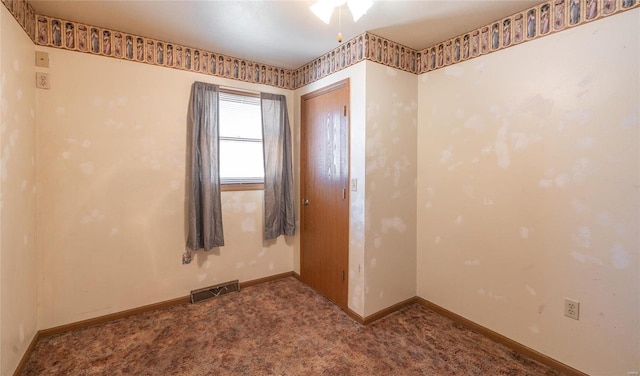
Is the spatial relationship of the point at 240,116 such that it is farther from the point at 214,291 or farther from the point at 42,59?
the point at 214,291

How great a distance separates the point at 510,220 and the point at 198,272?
9.66 ft

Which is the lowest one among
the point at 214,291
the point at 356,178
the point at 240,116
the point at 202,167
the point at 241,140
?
the point at 214,291

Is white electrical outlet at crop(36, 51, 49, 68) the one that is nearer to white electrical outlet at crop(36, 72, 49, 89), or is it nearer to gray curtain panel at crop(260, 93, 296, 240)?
white electrical outlet at crop(36, 72, 49, 89)

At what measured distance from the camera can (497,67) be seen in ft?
7.52

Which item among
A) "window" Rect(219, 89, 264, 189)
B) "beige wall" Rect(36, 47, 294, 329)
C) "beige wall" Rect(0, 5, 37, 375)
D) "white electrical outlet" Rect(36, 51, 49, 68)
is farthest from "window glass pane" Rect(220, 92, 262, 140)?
"beige wall" Rect(0, 5, 37, 375)

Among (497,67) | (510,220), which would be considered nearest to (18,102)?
(497,67)

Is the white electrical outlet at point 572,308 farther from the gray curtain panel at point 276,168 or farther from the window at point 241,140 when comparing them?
the window at point 241,140

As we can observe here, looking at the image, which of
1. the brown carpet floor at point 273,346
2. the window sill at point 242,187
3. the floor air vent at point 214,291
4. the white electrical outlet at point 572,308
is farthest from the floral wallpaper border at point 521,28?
the floor air vent at point 214,291

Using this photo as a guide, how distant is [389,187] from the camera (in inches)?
106

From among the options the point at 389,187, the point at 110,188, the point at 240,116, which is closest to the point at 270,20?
the point at 240,116

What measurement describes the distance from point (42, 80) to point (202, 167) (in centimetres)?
135

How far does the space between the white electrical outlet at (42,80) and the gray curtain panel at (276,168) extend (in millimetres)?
1811

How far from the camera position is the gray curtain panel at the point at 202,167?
2.82 meters

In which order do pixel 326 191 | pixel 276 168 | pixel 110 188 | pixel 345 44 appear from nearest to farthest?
pixel 110 188, pixel 345 44, pixel 326 191, pixel 276 168
